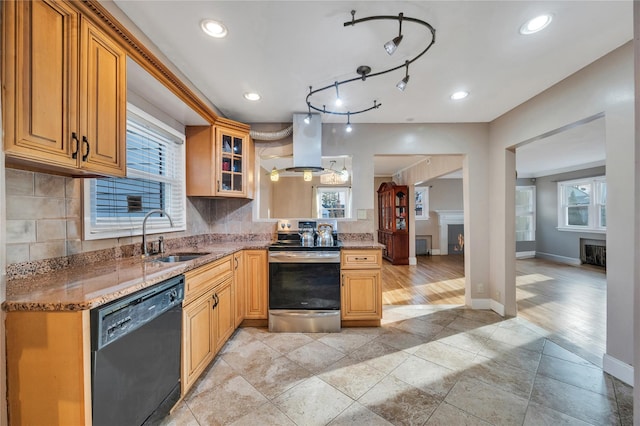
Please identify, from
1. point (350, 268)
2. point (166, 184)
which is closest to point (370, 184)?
point (350, 268)

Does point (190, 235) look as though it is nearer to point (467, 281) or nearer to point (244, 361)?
point (244, 361)

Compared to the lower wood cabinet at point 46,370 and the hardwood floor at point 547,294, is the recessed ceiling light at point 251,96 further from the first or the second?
the hardwood floor at point 547,294

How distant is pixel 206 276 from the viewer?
1951 mm

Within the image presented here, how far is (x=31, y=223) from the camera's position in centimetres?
131

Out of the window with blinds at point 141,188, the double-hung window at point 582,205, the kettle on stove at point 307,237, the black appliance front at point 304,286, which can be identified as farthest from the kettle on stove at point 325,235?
the double-hung window at point 582,205

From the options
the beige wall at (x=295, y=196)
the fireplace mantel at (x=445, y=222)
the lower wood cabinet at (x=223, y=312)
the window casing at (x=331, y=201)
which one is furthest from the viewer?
the fireplace mantel at (x=445, y=222)

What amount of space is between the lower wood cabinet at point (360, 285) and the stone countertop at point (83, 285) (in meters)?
1.64

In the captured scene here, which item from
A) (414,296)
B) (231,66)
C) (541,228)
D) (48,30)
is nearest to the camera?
(48,30)

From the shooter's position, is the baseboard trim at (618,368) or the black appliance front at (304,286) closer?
the baseboard trim at (618,368)

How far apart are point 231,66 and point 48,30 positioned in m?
1.17

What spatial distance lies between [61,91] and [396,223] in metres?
6.27

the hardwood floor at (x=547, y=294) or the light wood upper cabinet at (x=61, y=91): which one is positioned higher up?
the light wood upper cabinet at (x=61, y=91)

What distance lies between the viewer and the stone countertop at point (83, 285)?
0.99m

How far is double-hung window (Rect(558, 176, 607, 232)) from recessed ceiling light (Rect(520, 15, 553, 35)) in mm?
6545
